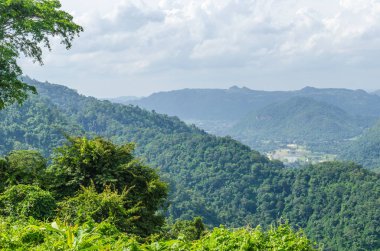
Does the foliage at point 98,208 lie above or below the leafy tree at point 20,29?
below

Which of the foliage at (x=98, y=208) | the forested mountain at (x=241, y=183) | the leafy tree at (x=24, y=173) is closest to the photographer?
the foliage at (x=98, y=208)

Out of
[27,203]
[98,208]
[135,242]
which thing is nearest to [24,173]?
[27,203]

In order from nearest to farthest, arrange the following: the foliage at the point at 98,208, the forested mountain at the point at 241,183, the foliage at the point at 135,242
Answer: the foliage at the point at 135,242, the foliage at the point at 98,208, the forested mountain at the point at 241,183

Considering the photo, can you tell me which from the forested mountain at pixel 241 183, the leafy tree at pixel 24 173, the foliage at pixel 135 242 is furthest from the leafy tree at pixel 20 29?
the forested mountain at pixel 241 183

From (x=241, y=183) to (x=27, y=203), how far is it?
9664 centimetres

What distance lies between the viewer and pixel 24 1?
47.8ft

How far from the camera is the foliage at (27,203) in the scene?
1110 cm

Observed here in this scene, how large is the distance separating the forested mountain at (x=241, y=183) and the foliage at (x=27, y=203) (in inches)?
1632

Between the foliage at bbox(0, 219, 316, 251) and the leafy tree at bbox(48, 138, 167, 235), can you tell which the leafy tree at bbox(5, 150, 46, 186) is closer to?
the leafy tree at bbox(48, 138, 167, 235)

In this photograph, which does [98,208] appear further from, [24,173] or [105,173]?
[24,173]

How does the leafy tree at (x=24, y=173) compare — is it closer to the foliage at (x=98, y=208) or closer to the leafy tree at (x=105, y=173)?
the leafy tree at (x=105, y=173)

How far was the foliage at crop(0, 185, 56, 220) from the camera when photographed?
36.4ft

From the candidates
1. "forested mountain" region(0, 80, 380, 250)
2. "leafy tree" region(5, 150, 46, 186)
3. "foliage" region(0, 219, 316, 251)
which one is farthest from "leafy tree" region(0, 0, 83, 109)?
"forested mountain" region(0, 80, 380, 250)

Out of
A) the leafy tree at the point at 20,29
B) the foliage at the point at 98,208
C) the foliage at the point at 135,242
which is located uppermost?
the leafy tree at the point at 20,29
